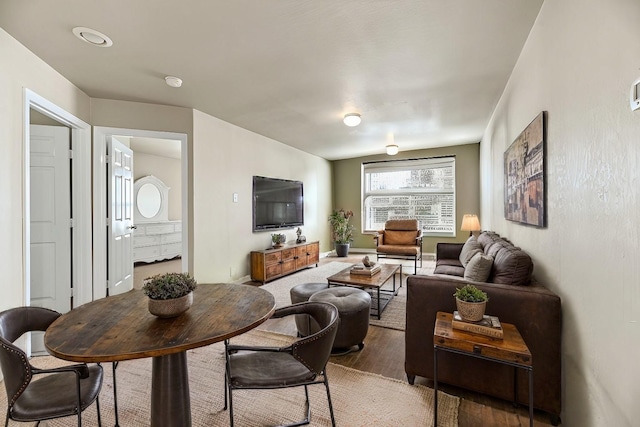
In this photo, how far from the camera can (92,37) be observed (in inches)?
84.1

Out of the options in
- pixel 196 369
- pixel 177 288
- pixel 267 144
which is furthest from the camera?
pixel 267 144

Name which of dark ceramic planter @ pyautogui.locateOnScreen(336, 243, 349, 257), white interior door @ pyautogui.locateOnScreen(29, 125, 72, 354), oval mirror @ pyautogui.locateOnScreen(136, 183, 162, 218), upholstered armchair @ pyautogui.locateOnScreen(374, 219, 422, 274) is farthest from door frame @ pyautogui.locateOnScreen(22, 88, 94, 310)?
dark ceramic planter @ pyautogui.locateOnScreen(336, 243, 349, 257)

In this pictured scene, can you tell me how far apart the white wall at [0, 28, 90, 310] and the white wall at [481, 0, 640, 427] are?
3.57m

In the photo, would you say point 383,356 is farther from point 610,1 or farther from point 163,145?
point 163,145

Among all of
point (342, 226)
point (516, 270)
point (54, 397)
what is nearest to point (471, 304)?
point (516, 270)

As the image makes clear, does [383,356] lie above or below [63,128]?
below

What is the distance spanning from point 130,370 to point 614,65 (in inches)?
128

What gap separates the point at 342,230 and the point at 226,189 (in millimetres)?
3517

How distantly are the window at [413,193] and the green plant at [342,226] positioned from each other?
51 centimetres

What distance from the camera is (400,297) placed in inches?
147

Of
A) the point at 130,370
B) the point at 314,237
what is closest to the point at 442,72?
the point at 130,370

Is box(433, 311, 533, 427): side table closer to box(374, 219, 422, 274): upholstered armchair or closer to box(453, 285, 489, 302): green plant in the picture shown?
box(453, 285, 489, 302): green plant

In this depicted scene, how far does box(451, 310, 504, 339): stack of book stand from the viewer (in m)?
1.46

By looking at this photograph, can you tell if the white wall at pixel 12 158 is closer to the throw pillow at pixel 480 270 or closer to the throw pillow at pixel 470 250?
the throw pillow at pixel 480 270
